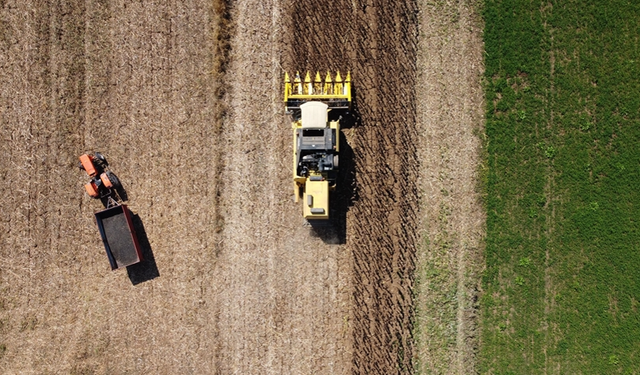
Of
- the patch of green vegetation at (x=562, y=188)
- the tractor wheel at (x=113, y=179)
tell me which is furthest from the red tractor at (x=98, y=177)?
the patch of green vegetation at (x=562, y=188)

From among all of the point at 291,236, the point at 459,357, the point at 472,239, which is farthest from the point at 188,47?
the point at 459,357

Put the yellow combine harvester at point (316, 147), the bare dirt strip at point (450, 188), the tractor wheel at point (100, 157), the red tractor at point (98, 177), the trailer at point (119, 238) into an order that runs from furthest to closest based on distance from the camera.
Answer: the tractor wheel at point (100, 157), the bare dirt strip at point (450, 188), the red tractor at point (98, 177), the trailer at point (119, 238), the yellow combine harvester at point (316, 147)

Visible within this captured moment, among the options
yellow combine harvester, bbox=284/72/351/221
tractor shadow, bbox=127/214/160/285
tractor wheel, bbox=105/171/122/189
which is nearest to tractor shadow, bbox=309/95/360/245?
yellow combine harvester, bbox=284/72/351/221

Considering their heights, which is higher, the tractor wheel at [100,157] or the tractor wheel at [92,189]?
the tractor wheel at [100,157]

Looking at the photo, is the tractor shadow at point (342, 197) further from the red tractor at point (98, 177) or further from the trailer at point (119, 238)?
the red tractor at point (98, 177)

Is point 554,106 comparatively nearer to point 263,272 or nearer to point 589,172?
point 589,172
